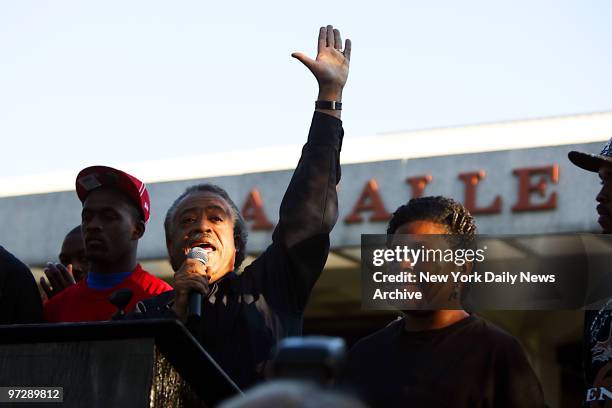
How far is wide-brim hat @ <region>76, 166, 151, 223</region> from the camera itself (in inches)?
187

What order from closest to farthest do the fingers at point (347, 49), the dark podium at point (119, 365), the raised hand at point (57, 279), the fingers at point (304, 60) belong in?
the dark podium at point (119, 365)
the fingers at point (304, 60)
the fingers at point (347, 49)
the raised hand at point (57, 279)

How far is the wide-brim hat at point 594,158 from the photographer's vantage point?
420cm

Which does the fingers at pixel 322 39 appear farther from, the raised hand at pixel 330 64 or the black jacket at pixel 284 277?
the black jacket at pixel 284 277

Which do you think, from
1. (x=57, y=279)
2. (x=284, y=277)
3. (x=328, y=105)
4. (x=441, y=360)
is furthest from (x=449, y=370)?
(x=57, y=279)

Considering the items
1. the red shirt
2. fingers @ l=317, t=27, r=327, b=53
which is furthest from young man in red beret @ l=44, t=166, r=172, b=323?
fingers @ l=317, t=27, r=327, b=53

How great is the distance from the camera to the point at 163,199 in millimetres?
17453

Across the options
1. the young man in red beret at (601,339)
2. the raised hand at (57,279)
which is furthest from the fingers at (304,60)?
the raised hand at (57,279)

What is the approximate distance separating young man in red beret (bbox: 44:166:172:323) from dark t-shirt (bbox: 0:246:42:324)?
278 mm

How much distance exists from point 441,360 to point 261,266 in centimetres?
78

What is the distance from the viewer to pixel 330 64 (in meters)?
4.20

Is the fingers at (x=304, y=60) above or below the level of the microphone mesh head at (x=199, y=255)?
above

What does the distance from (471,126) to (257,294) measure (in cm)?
1270

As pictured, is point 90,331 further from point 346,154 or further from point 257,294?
point 346,154

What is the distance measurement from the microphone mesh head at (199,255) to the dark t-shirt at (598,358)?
51.5 inches
